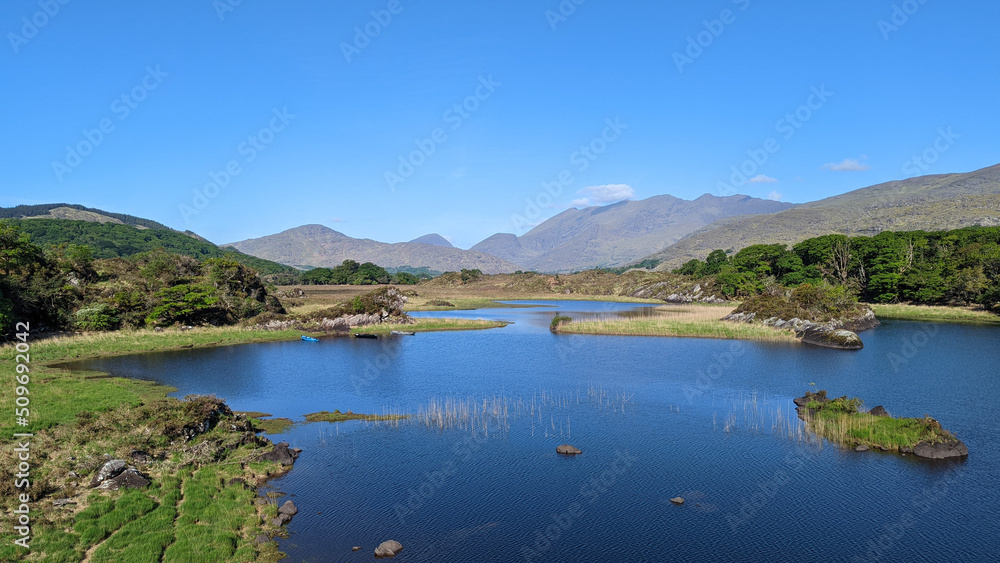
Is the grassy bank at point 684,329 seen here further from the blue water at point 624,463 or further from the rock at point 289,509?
the rock at point 289,509

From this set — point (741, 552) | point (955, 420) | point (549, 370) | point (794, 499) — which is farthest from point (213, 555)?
point (955, 420)

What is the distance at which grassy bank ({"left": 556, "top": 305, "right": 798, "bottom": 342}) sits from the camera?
66.6 metres

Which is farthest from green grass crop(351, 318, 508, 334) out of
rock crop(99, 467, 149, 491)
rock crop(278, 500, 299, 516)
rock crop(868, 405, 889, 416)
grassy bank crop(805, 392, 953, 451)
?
rock crop(868, 405, 889, 416)

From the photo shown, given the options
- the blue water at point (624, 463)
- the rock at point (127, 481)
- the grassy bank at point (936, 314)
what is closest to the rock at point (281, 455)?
the blue water at point (624, 463)

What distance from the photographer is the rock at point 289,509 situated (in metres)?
20.1

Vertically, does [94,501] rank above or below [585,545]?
above

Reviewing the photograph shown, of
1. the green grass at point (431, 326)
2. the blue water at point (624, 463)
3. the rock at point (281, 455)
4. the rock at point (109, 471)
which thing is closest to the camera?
the blue water at point (624, 463)

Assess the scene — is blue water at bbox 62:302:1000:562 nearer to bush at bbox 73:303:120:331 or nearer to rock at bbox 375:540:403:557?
rock at bbox 375:540:403:557

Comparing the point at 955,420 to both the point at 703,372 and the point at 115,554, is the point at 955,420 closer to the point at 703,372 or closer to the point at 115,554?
the point at 703,372

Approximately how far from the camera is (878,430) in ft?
93.4

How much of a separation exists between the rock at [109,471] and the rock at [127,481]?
21cm

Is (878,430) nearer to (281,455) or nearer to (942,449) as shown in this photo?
(942,449)

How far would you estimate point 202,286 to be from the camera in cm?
7162

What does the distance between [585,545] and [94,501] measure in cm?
1712
